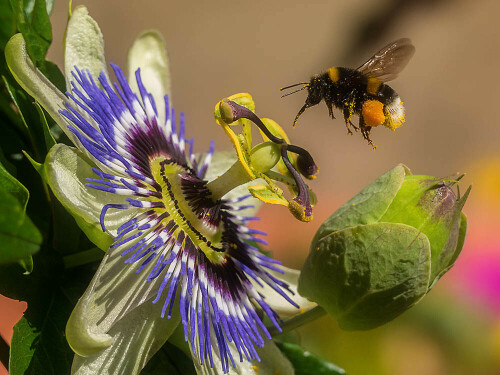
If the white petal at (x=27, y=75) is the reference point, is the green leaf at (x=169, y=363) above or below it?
below

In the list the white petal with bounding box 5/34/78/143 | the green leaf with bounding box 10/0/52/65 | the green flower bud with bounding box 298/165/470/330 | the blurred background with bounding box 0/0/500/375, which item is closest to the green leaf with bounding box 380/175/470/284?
the green flower bud with bounding box 298/165/470/330

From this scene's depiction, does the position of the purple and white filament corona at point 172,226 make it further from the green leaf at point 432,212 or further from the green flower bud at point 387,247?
the green leaf at point 432,212

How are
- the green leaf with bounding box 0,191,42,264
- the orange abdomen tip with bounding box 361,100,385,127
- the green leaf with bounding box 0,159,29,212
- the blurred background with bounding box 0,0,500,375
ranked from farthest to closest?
the blurred background with bounding box 0,0,500,375, the orange abdomen tip with bounding box 361,100,385,127, the green leaf with bounding box 0,159,29,212, the green leaf with bounding box 0,191,42,264

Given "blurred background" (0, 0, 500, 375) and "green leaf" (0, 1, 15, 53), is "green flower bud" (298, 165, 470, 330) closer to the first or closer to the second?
"green leaf" (0, 1, 15, 53)

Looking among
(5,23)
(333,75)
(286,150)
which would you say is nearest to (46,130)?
(5,23)

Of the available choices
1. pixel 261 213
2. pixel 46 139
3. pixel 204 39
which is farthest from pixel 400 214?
pixel 204 39

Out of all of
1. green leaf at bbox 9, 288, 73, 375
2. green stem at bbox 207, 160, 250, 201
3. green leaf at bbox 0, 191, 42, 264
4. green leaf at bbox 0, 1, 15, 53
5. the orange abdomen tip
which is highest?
green leaf at bbox 0, 1, 15, 53

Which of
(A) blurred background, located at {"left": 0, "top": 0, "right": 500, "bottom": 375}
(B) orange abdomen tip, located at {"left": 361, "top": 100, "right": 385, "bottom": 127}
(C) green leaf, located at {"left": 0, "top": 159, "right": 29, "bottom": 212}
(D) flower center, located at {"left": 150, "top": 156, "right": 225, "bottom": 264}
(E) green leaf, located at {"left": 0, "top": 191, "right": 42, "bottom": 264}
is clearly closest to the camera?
(E) green leaf, located at {"left": 0, "top": 191, "right": 42, "bottom": 264}

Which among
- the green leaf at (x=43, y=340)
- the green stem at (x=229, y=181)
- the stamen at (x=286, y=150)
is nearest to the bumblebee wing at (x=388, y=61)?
the stamen at (x=286, y=150)
